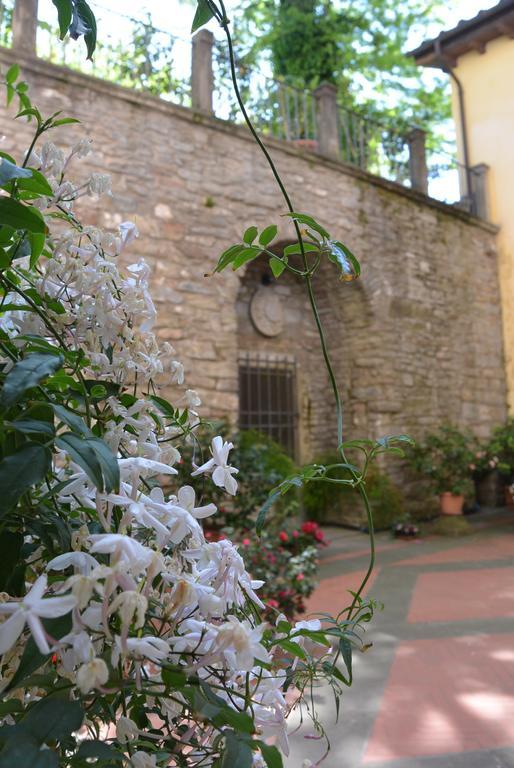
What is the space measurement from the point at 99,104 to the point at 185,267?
150 cm

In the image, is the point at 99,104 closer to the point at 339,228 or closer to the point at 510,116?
the point at 339,228

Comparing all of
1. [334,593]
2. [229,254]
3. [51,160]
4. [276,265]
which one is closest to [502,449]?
[334,593]

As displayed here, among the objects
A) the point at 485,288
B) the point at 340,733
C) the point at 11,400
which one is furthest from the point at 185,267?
the point at 11,400

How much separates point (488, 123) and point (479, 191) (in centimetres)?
98

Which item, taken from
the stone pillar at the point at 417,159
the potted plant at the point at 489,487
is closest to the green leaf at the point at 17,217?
the potted plant at the point at 489,487

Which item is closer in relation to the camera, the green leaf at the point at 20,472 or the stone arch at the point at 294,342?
the green leaf at the point at 20,472

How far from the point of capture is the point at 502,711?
238cm

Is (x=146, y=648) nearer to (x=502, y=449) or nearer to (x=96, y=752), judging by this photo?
(x=96, y=752)

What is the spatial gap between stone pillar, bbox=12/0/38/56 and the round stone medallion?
3.13 metres

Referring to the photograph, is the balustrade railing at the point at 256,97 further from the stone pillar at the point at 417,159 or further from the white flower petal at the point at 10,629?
the white flower petal at the point at 10,629

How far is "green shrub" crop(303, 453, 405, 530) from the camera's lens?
263 inches

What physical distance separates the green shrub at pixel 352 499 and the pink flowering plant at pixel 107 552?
19.3 feet

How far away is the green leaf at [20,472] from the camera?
432mm

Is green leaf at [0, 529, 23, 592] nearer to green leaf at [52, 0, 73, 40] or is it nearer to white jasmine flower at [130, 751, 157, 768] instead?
white jasmine flower at [130, 751, 157, 768]
